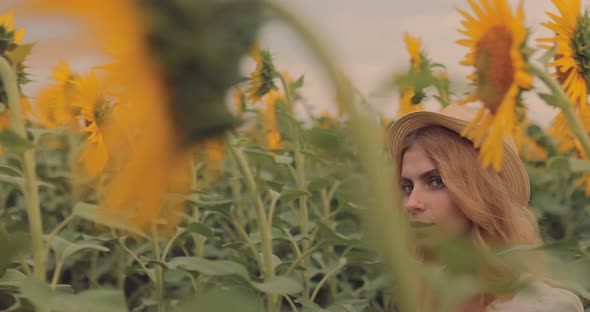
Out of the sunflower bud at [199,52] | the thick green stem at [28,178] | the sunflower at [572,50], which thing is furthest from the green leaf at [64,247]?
the sunflower at [572,50]

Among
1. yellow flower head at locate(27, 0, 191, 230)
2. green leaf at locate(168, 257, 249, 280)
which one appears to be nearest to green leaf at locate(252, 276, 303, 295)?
green leaf at locate(168, 257, 249, 280)

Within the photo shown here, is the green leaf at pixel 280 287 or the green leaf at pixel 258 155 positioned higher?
the green leaf at pixel 258 155

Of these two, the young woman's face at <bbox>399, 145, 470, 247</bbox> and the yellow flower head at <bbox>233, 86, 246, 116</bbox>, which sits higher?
the yellow flower head at <bbox>233, 86, 246, 116</bbox>

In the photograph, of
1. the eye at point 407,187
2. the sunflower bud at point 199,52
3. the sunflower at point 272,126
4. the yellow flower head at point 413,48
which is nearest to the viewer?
the sunflower bud at point 199,52

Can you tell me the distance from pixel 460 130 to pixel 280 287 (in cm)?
95

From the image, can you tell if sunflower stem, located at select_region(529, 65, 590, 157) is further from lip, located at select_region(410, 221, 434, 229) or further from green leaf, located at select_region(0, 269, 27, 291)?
green leaf, located at select_region(0, 269, 27, 291)

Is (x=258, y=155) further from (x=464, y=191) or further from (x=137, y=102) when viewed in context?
(x=137, y=102)

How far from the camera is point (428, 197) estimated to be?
1879mm

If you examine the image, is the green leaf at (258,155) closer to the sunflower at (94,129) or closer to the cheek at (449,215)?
the sunflower at (94,129)

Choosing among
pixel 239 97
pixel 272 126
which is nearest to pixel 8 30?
pixel 239 97

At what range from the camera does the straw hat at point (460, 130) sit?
6.23ft

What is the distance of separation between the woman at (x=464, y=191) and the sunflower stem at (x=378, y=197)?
107cm

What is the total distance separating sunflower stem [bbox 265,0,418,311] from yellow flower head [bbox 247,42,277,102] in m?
1.82

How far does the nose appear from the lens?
184 centimetres
